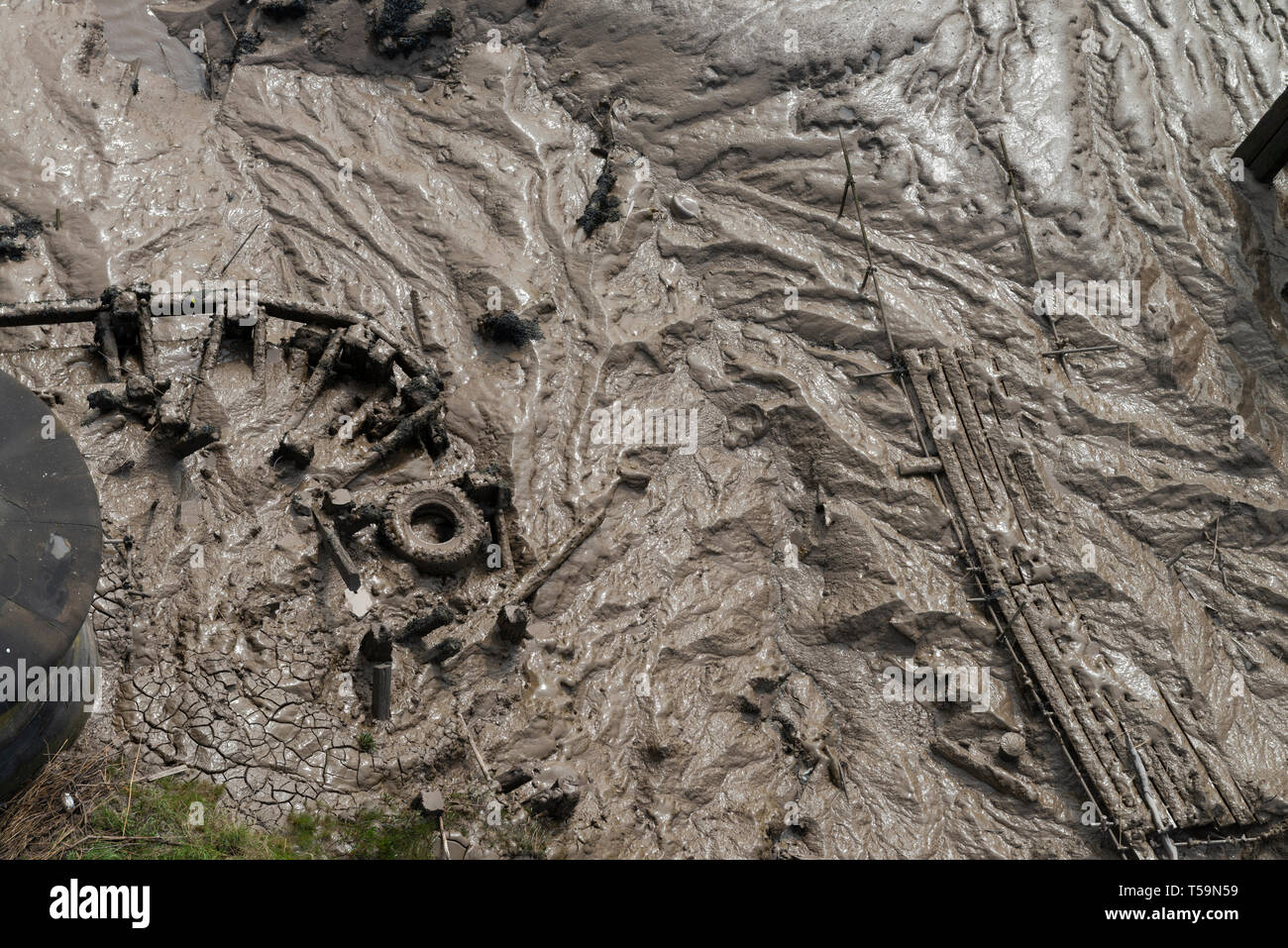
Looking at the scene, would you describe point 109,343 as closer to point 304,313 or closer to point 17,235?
point 304,313

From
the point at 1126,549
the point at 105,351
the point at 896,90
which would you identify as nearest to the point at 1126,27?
the point at 896,90

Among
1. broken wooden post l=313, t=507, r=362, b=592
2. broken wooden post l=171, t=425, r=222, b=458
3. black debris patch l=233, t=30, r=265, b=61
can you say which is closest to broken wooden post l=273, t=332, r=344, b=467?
broken wooden post l=171, t=425, r=222, b=458

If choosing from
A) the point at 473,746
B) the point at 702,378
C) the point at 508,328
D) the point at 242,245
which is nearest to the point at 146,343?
the point at 242,245

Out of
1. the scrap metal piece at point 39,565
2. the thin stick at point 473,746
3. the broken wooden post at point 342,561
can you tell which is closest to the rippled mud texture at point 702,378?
the thin stick at point 473,746

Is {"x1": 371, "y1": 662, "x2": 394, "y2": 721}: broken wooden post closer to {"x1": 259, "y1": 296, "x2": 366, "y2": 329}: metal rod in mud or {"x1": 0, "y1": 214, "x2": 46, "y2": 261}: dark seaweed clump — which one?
{"x1": 259, "y1": 296, "x2": 366, "y2": 329}: metal rod in mud

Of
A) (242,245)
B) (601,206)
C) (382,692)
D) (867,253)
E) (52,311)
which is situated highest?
(601,206)

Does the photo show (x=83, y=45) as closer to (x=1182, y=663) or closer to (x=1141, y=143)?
(x=1141, y=143)
